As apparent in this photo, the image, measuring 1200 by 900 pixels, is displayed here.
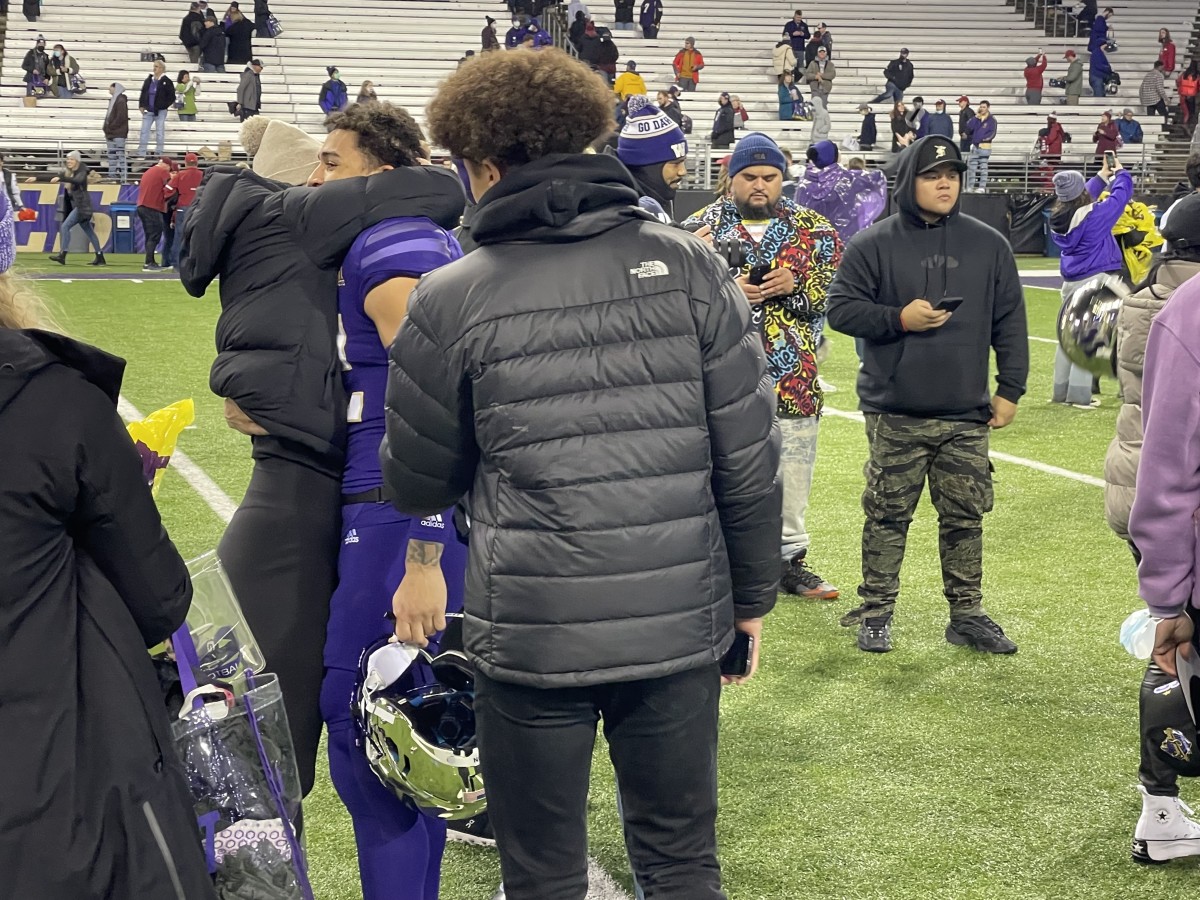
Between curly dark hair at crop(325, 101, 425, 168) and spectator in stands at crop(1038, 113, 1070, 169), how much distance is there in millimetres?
28530

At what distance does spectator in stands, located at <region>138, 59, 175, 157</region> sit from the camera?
87.5 feet

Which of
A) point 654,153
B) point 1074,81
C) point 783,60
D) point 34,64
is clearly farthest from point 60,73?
point 654,153

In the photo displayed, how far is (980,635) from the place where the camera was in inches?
210

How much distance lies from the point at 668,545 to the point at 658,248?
50cm

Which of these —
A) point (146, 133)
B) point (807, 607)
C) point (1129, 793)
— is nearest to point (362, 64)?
point (146, 133)

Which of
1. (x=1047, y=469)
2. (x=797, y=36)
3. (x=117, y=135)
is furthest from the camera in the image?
(x=797, y=36)

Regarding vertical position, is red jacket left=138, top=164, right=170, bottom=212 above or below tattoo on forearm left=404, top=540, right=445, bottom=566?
below

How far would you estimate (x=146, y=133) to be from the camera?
26.9 metres

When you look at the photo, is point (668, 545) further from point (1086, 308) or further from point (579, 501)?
point (1086, 308)

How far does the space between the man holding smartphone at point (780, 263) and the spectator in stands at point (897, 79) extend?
1118 inches

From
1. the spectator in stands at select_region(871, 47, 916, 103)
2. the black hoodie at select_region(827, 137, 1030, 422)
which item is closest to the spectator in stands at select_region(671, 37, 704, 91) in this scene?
the spectator in stands at select_region(871, 47, 916, 103)

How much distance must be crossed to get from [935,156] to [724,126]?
23.8 metres

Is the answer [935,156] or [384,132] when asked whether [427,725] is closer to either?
[384,132]

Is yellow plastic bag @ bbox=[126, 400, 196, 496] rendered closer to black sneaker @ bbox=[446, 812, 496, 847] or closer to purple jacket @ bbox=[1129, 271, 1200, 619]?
black sneaker @ bbox=[446, 812, 496, 847]
